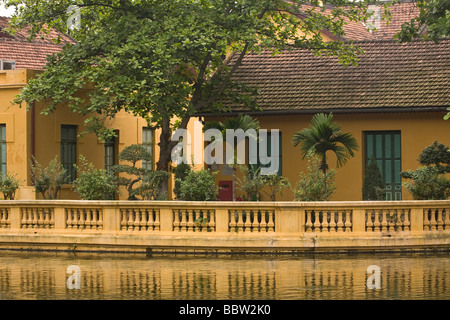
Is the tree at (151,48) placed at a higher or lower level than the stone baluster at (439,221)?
higher

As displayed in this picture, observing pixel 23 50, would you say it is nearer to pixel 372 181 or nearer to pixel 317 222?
pixel 372 181

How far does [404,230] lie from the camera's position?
1970 centimetres

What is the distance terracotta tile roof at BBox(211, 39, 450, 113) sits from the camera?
27.0m

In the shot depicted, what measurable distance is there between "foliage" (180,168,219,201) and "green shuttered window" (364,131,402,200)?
6989mm

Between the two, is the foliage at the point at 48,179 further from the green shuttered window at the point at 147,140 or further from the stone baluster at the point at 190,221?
the green shuttered window at the point at 147,140

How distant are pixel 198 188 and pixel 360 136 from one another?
724 centimetres

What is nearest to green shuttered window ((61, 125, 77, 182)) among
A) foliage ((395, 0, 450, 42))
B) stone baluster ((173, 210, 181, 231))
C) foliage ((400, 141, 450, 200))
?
stone baluster ((173, 210, 181, 231))

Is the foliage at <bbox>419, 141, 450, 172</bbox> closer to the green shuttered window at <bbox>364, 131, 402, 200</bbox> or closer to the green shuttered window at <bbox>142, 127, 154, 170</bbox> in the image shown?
the green shuttered window at <bbox>364, 131, 402, 200</bbox>

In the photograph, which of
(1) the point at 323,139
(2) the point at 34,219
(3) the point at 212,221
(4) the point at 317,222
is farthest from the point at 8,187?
(4) the point at 317,222

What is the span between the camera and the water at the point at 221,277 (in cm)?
1402

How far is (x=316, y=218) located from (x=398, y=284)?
4.77m

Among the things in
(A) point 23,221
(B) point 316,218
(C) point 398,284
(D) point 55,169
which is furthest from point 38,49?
(C) point 398,284

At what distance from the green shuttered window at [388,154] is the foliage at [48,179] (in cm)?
863

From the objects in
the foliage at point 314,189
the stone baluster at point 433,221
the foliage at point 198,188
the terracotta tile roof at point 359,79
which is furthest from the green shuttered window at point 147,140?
the stone baluster at point 433,221
